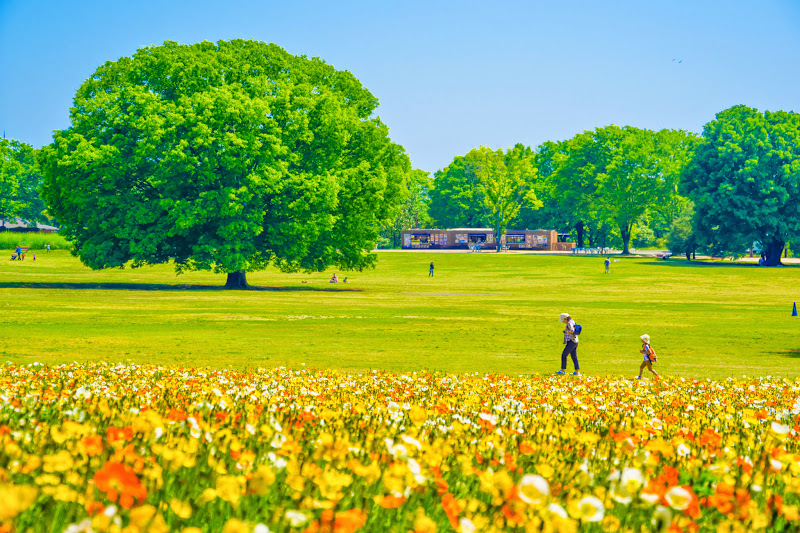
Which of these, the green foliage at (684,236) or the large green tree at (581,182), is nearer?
the green foliage at (684,236)

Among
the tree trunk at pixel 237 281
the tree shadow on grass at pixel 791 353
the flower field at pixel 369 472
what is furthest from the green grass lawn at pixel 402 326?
the flower field at pixel 369 472

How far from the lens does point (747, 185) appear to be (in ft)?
309

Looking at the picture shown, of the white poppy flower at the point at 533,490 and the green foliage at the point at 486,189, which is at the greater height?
the green foliage at the point at 486,189

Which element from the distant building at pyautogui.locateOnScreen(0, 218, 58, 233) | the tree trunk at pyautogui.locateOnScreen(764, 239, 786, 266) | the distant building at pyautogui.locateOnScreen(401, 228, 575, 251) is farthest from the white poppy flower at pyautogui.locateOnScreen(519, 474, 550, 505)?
the distant building at pyautogui.locateOnScreen(0, 218, 58, 233)

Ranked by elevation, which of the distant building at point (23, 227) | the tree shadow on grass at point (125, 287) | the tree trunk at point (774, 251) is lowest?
the tree shadow on grass at point (125, 287)

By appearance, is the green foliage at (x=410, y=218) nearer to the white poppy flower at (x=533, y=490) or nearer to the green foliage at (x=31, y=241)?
the green foliage at (x=31, y=241)

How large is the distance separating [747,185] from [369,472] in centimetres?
10090

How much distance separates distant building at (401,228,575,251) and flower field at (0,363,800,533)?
129981 mm

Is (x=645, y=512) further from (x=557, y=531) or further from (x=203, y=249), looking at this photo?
(x=203, y=249)

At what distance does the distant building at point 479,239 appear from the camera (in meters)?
137

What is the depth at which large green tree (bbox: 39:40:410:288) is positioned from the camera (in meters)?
48.8

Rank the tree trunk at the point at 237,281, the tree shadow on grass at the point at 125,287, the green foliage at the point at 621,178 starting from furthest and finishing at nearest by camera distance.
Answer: the green foliage at the point at 621,178 → the tree trunk at the point at 237,281 → the tree shadow on grass at the point at 125,287

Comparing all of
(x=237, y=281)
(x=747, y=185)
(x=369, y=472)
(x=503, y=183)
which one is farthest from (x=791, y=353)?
(x=503, y=183)

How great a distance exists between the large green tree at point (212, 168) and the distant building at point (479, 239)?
83223 mm
